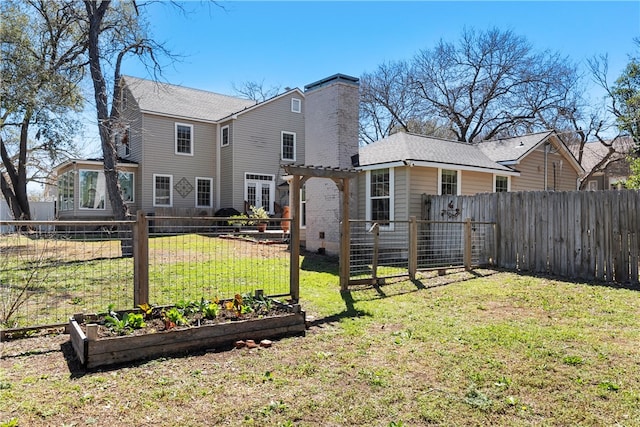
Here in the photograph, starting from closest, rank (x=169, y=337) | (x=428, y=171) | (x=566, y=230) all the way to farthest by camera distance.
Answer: (x=169, y=337), (x=566, y=230), (x=428, y=171)

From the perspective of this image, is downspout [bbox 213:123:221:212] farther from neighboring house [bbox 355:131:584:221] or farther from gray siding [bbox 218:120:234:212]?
neighboring house [bbox 355:131:584:221]

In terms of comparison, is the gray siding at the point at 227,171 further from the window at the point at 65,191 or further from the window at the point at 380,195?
the window at the point at 380,195

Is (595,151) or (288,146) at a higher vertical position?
(595,151)

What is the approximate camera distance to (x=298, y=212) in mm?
6645

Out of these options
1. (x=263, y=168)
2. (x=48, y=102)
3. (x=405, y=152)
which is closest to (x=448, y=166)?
(x=405, y=152)

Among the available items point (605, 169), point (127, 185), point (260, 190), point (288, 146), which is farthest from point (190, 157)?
point (605, 169)

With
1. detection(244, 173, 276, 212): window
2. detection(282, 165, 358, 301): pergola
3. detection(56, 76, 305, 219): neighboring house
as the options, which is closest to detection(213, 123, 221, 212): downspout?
detection(56, 76, 305, 219): neighboring house

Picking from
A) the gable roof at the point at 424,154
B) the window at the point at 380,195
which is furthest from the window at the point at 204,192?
the window at the point at 380,195

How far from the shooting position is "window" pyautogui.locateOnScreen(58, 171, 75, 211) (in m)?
20.5

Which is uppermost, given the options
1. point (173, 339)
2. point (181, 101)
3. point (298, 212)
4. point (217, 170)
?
point (181, 101)

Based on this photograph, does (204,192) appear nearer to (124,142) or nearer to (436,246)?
(124,142)

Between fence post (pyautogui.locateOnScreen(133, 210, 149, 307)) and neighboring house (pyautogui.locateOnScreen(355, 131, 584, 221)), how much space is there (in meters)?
7.90

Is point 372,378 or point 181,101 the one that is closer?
point 372,378

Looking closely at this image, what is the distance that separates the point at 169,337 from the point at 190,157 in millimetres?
18428
